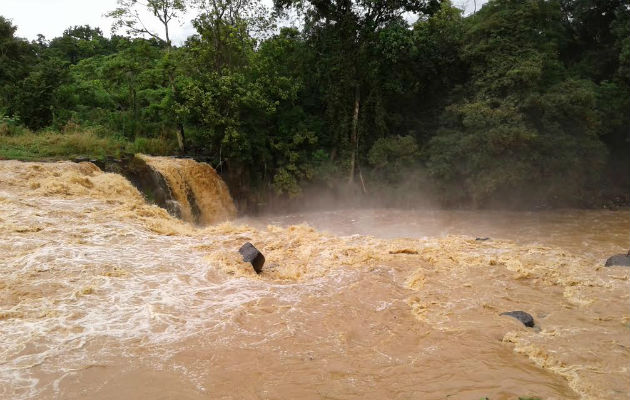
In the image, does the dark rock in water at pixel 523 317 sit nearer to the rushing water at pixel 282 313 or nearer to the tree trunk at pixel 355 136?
the rushing water at pixel 282 313

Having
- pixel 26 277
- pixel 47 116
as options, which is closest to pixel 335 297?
pixel 26 277

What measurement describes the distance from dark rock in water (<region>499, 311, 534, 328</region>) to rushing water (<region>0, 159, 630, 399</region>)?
14 cm

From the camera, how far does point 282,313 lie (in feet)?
18.5

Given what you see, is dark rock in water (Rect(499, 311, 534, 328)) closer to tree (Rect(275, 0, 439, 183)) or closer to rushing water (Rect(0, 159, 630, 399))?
rushing water (Rect(0, 159, 630, 399))

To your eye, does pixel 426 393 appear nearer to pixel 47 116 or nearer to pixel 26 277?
pixel 26 277

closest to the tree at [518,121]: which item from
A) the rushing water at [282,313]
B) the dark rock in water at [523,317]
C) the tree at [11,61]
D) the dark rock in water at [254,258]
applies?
→ the rushing water at [282,313]

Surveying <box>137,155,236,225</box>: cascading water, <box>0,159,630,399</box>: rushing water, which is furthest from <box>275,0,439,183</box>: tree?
<box>0,159,630,399</box>: rushing water

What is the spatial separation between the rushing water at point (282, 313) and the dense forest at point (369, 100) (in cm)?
654

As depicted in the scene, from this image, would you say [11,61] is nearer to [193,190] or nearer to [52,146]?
[52,146]

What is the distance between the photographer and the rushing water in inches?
163

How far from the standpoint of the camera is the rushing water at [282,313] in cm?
413

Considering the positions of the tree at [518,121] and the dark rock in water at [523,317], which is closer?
the dark rock in water at [523,317]

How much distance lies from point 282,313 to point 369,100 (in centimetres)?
1286

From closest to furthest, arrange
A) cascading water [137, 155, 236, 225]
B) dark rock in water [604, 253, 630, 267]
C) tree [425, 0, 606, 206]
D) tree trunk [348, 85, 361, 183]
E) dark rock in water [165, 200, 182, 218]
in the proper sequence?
dark rock in water [604, 253, 630, 267]
dark rock in water [165, 200, 182, 218]
cascading water [137, 155, 236, 225]
tree [425, 0, 606, 206]
tree trunk [348, 85, 361, 183]
